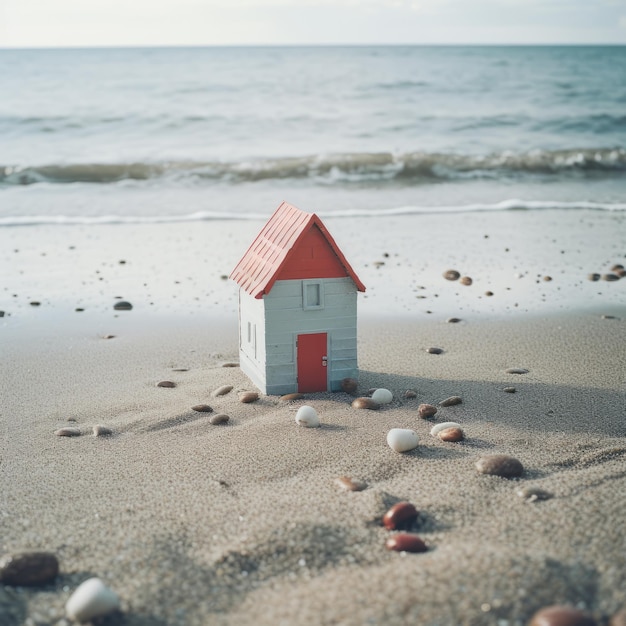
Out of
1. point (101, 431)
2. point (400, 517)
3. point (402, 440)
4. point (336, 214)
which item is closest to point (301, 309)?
point (402, 440)

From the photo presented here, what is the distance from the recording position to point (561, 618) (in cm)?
322

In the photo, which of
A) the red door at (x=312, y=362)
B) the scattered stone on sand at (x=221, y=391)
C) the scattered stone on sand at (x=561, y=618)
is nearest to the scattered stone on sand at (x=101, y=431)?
the scattered stone on sand at (x=221, y=391)

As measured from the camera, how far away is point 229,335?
782 cm

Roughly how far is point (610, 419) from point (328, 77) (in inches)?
1471

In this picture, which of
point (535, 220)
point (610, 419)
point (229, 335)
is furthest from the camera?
point (535, 220)

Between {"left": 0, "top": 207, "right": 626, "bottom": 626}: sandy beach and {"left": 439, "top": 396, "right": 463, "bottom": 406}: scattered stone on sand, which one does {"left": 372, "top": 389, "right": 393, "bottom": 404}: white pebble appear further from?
{"left": 439, "top": 396, "right": 463, "bottom": 406}: scattered stone on sand

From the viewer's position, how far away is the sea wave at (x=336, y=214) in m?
13.0

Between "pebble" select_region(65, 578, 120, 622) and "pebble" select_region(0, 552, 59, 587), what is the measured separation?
0.97 feet

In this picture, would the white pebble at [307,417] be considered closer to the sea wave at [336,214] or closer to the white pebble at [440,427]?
the white pebble at [440,427]

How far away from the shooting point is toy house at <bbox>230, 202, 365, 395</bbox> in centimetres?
591

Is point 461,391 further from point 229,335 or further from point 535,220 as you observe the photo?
point 535,220

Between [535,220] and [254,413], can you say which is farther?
[535,220]

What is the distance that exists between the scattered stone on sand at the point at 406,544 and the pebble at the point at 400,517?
180mm

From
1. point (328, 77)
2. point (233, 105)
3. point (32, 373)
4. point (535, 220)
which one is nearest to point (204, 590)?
point (32, 373)
